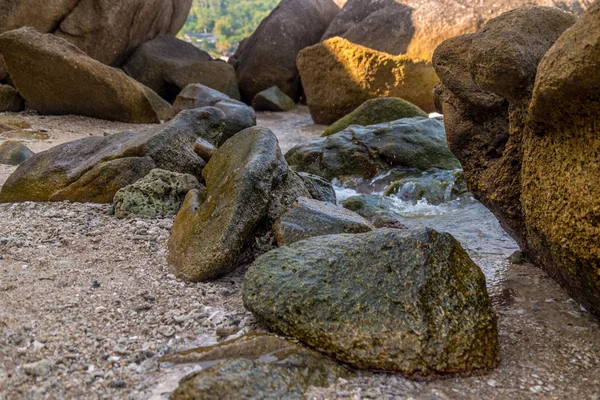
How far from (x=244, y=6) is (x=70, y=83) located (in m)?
25.9

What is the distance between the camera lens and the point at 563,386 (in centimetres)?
262

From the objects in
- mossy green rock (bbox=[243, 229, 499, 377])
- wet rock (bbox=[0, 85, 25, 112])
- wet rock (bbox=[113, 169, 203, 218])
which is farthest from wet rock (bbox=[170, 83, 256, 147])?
mossy green rock (bbox=[243, 229, 499, 377])


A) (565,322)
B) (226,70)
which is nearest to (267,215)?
(565,322)

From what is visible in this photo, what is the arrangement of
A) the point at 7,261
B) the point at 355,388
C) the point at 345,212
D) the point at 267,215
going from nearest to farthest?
1. the point at 355,388
2. the point at 7,261
3. the point at 267,215
4. the point at 345,212

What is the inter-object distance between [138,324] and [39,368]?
0.58 m

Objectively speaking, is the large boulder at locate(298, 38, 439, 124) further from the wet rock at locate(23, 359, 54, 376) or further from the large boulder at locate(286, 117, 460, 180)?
the wet rock at locate(23, 359, 54, 376)

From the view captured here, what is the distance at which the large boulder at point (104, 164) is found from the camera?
504cm

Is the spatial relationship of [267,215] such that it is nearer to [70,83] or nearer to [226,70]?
[70,83]

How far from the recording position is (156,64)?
13.8 meters

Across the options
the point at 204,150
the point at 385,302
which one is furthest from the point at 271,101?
the point at 385,302

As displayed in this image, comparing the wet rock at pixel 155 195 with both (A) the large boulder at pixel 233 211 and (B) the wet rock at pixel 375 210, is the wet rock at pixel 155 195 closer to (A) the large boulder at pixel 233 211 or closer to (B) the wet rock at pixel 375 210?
(A) the large boulder at pixel 233 211

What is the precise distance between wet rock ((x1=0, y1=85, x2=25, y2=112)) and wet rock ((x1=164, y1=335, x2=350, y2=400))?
884 centimetres

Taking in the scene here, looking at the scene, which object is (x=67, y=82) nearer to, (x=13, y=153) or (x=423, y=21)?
(x=13, y=153)

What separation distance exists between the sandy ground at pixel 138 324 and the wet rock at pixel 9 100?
21.1 feet
